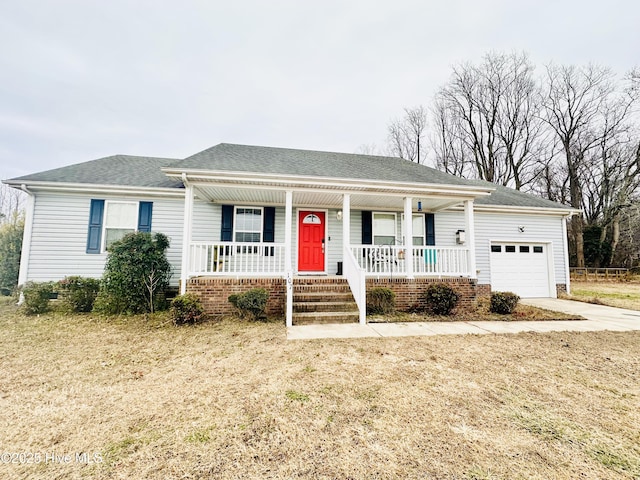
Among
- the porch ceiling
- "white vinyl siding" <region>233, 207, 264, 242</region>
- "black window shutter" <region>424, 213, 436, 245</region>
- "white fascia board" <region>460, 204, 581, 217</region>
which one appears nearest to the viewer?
the porch ceiling

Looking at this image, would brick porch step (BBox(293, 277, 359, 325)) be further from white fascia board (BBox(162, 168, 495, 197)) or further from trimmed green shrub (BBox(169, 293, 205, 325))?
white fascia board (BBox(162, 168, 495, 197))

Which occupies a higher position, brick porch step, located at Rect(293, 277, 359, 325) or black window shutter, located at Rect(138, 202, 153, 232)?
black window shutter, located at Rect(138, 202, 153, 232)

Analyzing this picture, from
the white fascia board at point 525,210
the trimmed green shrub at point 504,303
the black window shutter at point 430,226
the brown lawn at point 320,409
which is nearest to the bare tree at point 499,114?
the white fascia board at point 525,210

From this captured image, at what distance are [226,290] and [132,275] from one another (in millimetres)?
2267

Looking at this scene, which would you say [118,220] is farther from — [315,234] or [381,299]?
[381,299]

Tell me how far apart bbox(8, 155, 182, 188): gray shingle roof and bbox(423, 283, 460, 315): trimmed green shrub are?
25.9ft

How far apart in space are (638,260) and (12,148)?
50.6 metres

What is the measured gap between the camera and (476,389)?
123 inches

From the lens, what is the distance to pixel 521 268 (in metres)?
10.4

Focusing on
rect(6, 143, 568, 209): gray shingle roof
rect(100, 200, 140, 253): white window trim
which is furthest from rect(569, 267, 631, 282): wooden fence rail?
rect(100, 200, 140, 253): white window trim

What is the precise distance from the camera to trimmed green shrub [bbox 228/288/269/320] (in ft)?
20.0

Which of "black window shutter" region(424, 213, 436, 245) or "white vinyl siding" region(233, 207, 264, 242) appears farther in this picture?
"black window shutter" region(424, 213, 436, 245)

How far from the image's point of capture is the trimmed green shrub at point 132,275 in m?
6.59

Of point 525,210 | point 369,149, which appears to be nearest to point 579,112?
point 369,149
